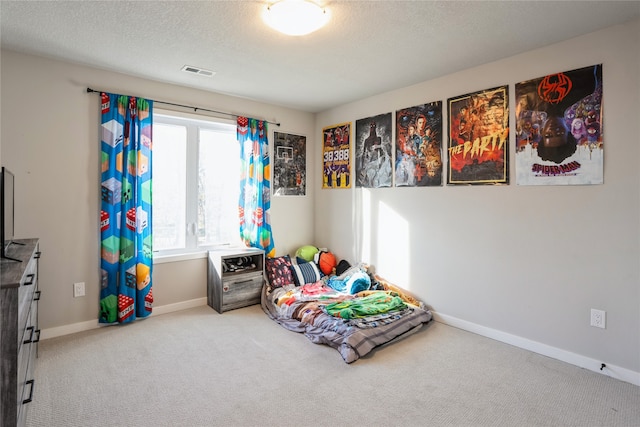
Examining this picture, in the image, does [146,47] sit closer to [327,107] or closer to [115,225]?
[115,225]

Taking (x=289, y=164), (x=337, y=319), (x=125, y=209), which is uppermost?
(x=289, y=164)

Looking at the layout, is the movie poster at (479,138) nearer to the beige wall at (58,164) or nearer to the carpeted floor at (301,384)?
the carpeted floor at (301,384)

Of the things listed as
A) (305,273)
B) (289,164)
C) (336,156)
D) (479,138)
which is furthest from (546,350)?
(289,164)

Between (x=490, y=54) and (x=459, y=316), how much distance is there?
2.38 m

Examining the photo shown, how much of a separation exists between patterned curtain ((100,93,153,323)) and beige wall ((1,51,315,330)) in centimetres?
10

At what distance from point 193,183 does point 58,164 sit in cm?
124

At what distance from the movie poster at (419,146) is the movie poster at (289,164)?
57.3 inches

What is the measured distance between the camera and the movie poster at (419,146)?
135 inches

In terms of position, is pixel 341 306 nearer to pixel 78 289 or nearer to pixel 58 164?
pixel 78 289

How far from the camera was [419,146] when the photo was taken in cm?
358

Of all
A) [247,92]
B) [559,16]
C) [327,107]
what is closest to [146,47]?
[247,92]

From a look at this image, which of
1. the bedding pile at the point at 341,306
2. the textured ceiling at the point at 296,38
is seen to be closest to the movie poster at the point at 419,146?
the textured ceiling at the point at 296,38

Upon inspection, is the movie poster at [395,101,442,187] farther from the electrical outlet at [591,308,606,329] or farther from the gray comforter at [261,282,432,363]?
Answer: the electrical outlet at [591,308,606,329]

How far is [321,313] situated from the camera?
127 inches
